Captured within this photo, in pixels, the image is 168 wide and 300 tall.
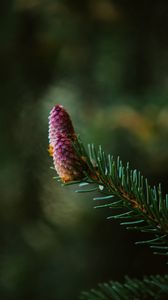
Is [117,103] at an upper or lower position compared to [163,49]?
lower

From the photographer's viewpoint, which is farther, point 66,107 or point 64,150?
point 66,107

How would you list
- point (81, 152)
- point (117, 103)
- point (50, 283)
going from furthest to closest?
1. point (50, 283)
2. point (117, 103)
3. point (81, 152)

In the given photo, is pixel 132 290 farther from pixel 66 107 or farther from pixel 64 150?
pixel 66 107

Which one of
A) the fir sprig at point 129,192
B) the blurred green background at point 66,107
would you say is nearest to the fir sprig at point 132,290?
the fir sprig at point 129,192

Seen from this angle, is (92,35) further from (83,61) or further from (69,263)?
(69,263)

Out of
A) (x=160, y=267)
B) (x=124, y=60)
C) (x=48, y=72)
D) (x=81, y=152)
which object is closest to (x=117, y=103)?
(x=124, y=60)

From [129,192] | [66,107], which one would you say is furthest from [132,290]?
[66,107]
